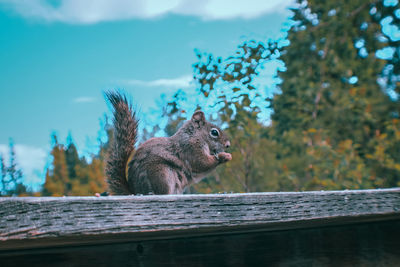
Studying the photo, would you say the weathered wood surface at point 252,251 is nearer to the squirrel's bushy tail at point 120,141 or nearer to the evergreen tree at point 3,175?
the squirrel's bushy tail at point 120,141

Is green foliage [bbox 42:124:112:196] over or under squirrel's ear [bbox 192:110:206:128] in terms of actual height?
under

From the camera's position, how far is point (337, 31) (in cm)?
428

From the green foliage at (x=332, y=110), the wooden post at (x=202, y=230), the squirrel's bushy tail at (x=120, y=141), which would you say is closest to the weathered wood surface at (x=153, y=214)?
the wooden post at (x=202, y=230)

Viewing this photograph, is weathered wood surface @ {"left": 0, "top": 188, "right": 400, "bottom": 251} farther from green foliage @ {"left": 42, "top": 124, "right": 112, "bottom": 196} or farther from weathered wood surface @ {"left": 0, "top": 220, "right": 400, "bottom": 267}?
green foliage @ {"left": 42, "top": 124, "right": 112, "bottom": 196}

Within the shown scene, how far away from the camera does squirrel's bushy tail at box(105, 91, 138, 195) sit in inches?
47.3

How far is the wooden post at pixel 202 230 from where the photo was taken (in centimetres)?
68

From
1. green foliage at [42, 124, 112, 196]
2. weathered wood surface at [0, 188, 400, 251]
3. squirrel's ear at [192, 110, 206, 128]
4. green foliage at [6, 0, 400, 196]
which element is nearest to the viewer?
weathered wood surface at [0, 188, 400, 251]

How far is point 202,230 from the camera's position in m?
0.83

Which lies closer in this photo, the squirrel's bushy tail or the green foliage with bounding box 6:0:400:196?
the squirrel's bushy tail

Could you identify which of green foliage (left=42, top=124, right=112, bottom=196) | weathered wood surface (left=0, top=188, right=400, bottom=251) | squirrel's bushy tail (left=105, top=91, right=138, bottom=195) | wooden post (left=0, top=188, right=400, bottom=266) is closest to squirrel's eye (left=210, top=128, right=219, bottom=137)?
squirrel's bushy tail (left=105, top=91, right=138, bottom=195)

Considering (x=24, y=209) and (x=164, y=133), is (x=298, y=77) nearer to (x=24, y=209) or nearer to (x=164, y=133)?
(x=164, y=133)

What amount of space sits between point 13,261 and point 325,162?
3.37 meters

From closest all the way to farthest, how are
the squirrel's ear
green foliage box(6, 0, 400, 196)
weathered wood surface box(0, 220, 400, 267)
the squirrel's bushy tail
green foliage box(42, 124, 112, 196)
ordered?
1. weathered wood surface box(0, 220, 400, 267)
2. the squirrel's bushy tail
3. the squirrel's ear
4. green foliage box(42, 124, 112, 196)
5. green foliage box(6, 0, 400, 196)

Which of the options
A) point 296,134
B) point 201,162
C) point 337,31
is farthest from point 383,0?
point 201,162
